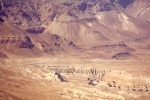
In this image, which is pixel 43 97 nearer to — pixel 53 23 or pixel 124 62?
pixel 124 62

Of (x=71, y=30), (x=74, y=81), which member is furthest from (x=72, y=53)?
(x=74, y=81)

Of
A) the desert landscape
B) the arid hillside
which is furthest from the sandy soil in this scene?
the arid hillside

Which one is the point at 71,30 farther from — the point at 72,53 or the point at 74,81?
the point at 74,81

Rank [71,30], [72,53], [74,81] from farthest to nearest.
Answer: [71,30] → [72,53] → [74,81]

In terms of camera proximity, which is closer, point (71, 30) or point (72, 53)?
point (72, 53)

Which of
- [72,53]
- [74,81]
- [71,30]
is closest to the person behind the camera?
[74,81]

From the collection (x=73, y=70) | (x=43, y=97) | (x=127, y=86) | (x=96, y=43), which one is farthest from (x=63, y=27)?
(x=43, y=97)

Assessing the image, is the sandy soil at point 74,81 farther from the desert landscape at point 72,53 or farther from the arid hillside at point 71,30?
the arid hillside at point 71,30

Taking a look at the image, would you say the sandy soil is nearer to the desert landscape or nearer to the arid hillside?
the desert landscape

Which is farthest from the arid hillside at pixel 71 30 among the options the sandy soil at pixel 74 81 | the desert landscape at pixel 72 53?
the sandy soil at pixel 74 81
